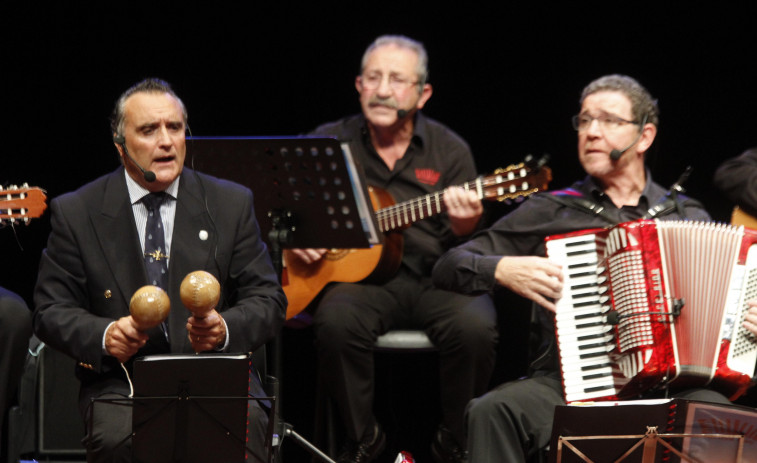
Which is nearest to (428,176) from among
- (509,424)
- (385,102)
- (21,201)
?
(385,102)

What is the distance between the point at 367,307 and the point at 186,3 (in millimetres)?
Answer: 2227

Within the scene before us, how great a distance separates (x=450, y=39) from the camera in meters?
5.66

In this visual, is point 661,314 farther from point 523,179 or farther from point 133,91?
point 133,91

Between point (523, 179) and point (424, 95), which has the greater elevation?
point (424, 95)

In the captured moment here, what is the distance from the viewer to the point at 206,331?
130 inches

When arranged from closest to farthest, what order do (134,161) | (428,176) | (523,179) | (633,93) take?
(134,161) < (633,93) < (523,179) < (428,176)

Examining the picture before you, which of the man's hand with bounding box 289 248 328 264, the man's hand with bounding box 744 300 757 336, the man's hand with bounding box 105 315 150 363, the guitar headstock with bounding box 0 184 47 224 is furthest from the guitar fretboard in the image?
the man's hand with bounding box 105 315 150 363

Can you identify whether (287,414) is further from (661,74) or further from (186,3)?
(661,74)

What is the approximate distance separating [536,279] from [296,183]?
3.80ft

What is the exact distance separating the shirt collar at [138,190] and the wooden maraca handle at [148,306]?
2.65 feet

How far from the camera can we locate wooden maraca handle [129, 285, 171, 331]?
3016 millimetres

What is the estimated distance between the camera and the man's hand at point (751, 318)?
354 cm

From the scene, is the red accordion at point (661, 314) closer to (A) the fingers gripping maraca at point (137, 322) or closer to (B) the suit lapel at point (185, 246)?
(B) the suit lapel at point (185, 246)

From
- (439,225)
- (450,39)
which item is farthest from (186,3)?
(439,225)
